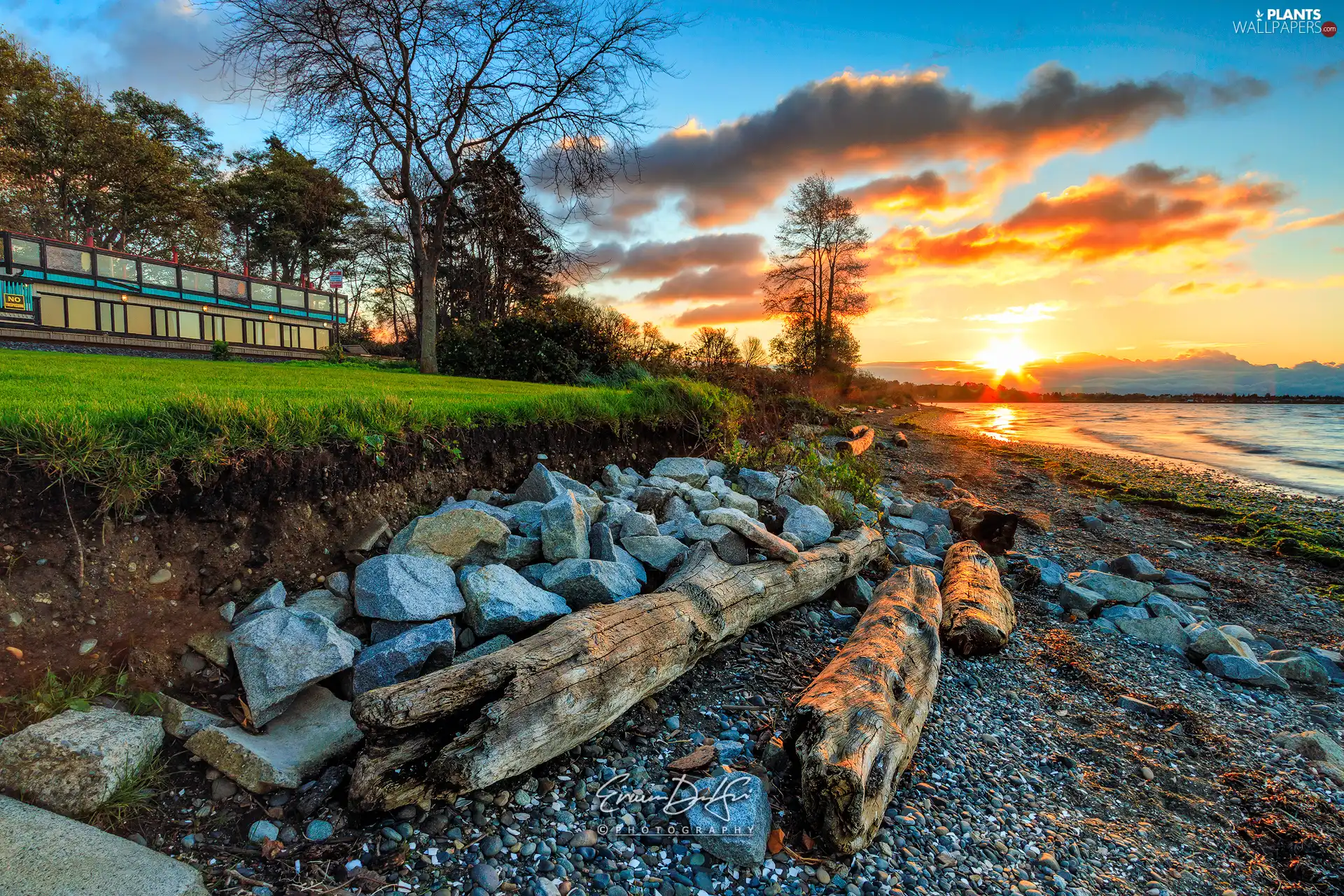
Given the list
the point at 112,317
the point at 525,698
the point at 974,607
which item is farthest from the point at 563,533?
the point at 112,317

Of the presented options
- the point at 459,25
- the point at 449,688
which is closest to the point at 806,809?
the point at 449,688

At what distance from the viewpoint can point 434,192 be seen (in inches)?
800

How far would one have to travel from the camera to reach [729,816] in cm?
230

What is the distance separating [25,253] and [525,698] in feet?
101

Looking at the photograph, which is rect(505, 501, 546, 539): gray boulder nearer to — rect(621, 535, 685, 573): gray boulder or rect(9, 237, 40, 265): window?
rect(621, 535, 685, 573): gray boulder

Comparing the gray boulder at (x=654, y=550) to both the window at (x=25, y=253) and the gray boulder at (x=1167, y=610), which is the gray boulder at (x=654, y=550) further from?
the window at (x=25, y=253)

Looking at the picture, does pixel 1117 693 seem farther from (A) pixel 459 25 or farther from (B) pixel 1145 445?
(B) pixel 1145 445

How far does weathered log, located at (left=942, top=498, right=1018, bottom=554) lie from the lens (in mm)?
6660

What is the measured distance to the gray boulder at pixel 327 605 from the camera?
10.4 feet

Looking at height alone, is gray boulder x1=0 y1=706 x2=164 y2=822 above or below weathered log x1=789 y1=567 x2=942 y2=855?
above

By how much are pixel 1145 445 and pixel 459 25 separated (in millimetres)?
24226

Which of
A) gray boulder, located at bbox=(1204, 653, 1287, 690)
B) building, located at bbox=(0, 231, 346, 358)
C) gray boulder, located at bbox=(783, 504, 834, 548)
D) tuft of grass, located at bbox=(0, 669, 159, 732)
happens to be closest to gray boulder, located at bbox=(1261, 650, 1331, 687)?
gray boulder, located at bbox=(1204, 653, 1287, 690)

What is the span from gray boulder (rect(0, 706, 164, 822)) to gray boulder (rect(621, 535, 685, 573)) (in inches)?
107

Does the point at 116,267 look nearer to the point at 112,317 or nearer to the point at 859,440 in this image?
the point at 112,317
